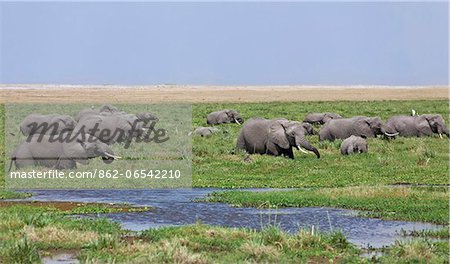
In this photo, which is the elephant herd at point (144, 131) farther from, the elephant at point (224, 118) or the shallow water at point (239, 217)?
the elephant at point (224, 118)

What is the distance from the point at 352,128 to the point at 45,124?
13998mm

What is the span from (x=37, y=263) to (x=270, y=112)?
43591 millimetres

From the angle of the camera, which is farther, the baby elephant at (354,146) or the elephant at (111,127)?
the elephant at (111,127)

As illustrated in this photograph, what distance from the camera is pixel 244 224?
16203mm

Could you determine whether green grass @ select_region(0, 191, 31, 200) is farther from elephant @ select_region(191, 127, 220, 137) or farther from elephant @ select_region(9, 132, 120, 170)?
elephant @ select_region(191, 127, 220, 137)

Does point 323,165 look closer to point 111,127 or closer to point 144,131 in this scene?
point 111,127

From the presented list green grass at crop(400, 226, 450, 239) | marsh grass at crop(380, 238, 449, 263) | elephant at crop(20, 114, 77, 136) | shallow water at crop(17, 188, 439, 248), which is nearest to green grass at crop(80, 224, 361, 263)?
marsh grass at crop(380, 238, 449, 263)

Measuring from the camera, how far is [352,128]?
33438 millimetres

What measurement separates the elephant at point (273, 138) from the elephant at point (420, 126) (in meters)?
7.59

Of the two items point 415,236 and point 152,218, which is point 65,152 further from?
point 415,236

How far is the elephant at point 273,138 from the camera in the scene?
27.9 meters

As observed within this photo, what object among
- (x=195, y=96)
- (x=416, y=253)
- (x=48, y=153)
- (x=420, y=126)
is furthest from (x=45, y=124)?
(x=195, y=96)

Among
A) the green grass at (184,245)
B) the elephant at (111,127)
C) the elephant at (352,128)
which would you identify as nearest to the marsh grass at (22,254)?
the green grass at (184,245)

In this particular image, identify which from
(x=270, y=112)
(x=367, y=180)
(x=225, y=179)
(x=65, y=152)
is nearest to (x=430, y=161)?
(x=367, y=180)
